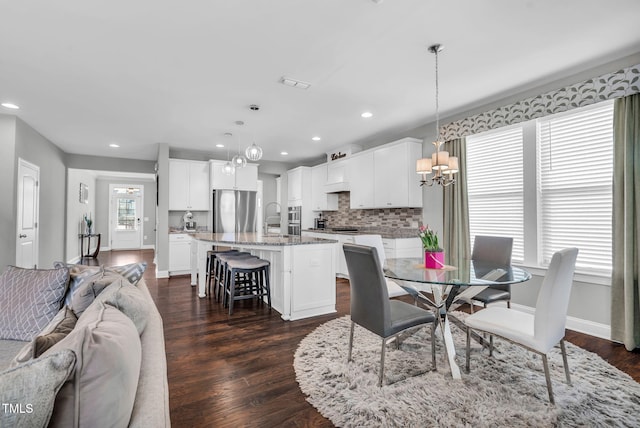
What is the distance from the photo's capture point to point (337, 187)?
6113mm

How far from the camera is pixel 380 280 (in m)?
2.01

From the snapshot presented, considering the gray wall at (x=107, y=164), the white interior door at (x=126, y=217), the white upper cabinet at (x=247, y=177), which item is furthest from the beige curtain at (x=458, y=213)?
Answer: the white interior door at (x=126, y=217)

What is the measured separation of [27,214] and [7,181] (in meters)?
0.74

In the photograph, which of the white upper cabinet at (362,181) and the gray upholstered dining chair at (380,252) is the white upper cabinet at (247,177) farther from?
the gray upholstered dining chair at (380,252)

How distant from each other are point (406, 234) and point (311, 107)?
2.42m

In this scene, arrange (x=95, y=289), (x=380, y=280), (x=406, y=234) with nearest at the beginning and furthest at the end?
1. (x=95, y=289)
2. (x=380, y=280)
3. (x=406, y=234)

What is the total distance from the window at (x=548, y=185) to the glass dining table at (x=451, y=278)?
1.15 meters

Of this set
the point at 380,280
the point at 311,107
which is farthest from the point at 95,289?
the point at 311,107

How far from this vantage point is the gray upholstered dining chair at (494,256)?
9.16 feet

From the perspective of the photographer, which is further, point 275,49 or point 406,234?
point 406,234

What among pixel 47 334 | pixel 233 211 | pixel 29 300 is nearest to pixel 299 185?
pixel 233 211

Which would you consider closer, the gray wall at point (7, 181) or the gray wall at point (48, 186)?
the gray wall at point (7, 181)

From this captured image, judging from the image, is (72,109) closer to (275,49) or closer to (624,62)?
(275,49)

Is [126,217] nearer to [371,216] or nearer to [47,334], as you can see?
[371,216]
